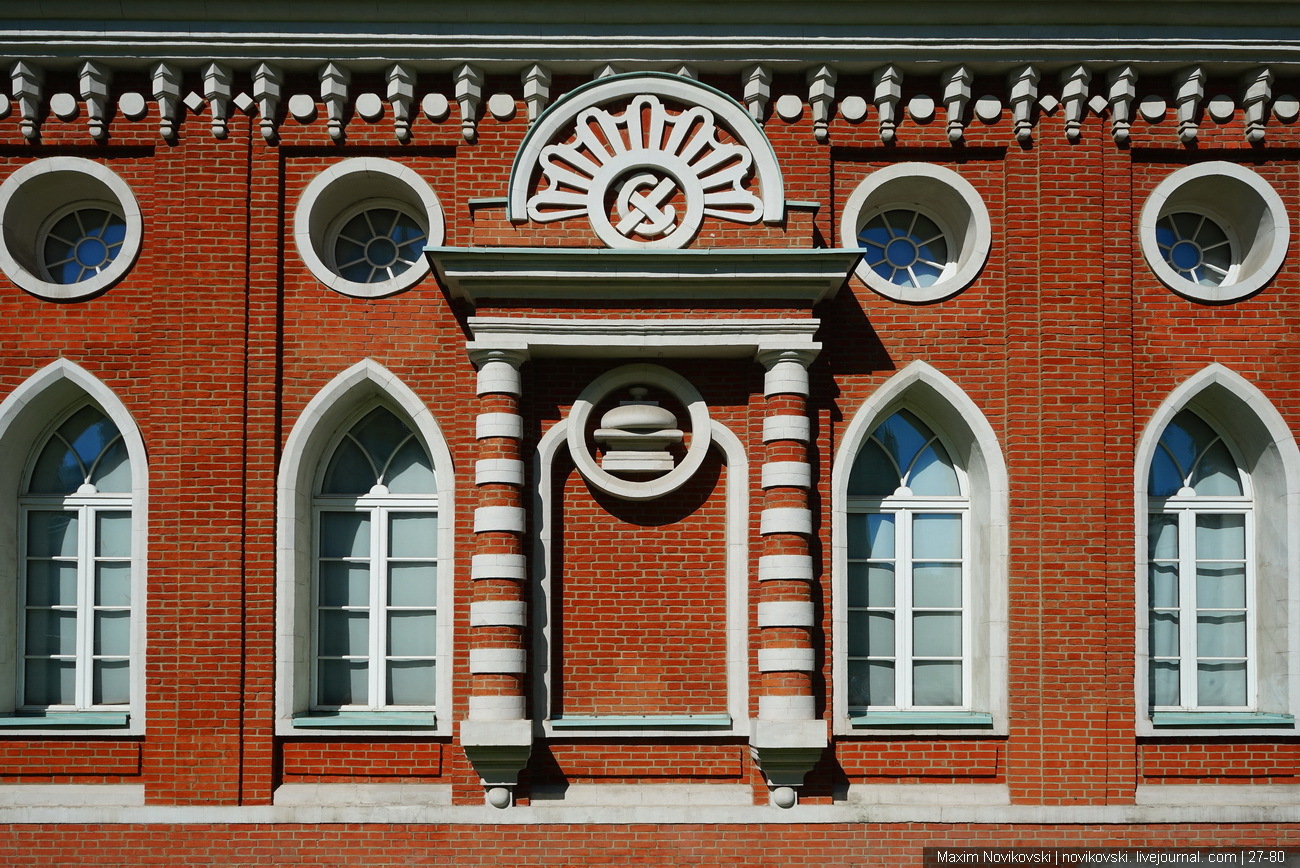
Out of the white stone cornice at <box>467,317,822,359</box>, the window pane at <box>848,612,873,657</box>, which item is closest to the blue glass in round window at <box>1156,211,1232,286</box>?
the white stone cornice at <box>467,317,822,359</box>

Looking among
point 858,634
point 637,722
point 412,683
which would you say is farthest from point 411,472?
point 858,634

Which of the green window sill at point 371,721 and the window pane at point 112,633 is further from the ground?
the window pane at point 112,633

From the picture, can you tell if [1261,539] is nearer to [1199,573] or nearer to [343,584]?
[1199,573]

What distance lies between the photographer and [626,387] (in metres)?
9.70

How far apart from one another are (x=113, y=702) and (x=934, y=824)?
7.88 m

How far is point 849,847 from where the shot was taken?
9195 mm

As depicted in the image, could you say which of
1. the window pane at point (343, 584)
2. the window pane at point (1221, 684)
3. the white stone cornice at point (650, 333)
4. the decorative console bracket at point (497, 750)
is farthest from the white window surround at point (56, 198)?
the window pane at point (1221, 684)

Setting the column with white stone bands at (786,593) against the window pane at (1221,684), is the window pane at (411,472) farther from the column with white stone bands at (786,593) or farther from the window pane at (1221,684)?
the window pane at (1221,684)

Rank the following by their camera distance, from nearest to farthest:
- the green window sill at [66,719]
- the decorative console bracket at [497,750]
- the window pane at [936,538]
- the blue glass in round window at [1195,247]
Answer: the decorative console bracket at [497,750] → the green window sill at [66,719] → the window pane at [936,538] → the blue glass in round window at [1195,247]

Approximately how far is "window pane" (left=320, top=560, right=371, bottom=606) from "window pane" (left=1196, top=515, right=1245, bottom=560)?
27.2 ft

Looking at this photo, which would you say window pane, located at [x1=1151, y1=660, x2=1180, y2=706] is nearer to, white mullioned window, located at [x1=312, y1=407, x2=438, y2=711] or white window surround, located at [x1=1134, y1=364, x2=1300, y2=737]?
white window surround, located at [x1=1134, y1=364, x2=1300, y2=737]

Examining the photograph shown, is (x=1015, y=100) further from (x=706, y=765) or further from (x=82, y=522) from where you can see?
(x=82, y=522)

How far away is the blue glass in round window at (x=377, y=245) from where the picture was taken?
1007 centimetres

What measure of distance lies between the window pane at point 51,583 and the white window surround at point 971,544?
7.38 meters
